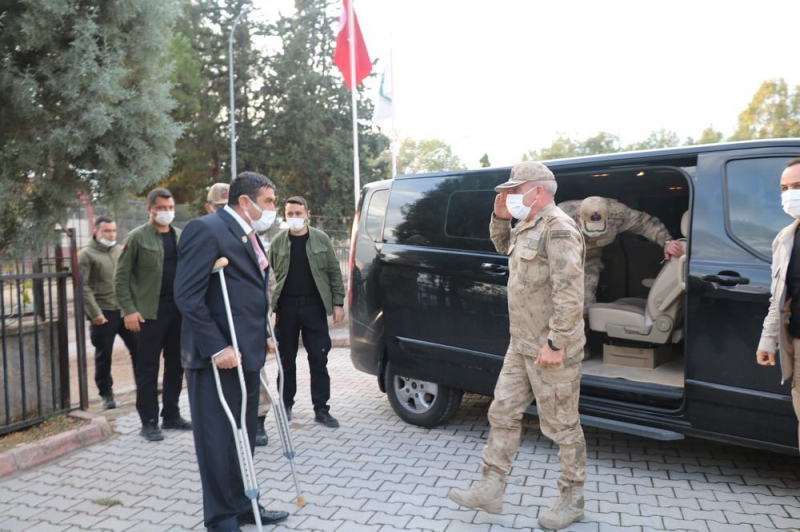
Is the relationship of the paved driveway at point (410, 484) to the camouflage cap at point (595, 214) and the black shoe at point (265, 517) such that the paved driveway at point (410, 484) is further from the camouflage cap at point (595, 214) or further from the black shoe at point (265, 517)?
the camouflage cap at point (595, 214)

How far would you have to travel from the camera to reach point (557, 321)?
3289 millimetres

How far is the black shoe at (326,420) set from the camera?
5.44m

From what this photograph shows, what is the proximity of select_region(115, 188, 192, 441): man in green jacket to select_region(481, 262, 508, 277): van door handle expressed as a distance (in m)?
2.58

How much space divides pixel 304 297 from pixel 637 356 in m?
2.81

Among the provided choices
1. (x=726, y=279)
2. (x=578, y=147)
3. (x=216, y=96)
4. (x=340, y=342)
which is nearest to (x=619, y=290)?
(x=726, y=279)

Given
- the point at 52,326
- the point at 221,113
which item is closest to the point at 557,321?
the point at 52,326

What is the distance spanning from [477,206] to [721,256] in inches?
70.6

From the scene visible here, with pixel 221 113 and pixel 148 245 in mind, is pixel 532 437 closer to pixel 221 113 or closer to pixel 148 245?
pixel 148 245

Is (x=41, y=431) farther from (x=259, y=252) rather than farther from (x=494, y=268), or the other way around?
(x=494, y=268)

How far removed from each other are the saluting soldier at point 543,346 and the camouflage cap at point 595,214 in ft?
5.76

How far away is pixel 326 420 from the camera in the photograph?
215 inches

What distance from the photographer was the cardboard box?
5031 millimetres

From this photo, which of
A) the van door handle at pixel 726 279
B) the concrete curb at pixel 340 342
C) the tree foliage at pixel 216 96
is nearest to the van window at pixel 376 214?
the van door handle at pixel 726 279

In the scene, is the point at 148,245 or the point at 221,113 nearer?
the point at 148,245
